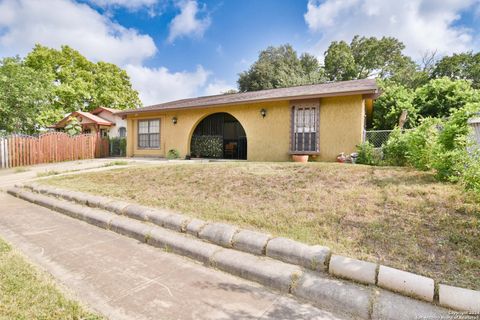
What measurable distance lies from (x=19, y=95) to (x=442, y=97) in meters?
24.5

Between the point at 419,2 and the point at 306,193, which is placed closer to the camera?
the point at 306,193

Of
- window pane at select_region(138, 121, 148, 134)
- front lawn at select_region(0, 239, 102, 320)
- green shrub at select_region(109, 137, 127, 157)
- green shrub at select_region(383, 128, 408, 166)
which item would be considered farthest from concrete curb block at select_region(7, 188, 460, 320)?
green shrub at select_region(109, 137, 127, 157)

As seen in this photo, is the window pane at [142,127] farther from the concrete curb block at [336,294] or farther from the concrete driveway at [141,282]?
the concrete curb block at [336,294]

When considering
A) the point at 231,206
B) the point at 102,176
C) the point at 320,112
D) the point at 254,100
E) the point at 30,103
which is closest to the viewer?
the point at 231,206

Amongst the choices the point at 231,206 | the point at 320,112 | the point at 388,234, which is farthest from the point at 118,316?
the point at 320,112

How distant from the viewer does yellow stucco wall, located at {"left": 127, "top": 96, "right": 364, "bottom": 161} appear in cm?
879

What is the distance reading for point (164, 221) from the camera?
142 inches

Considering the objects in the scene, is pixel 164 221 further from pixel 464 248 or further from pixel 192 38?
pixel 192 38

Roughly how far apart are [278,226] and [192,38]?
15.3 metres

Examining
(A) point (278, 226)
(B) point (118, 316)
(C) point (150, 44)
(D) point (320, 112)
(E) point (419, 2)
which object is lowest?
(B) point (118, 316)

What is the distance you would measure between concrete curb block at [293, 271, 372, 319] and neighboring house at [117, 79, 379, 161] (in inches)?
291

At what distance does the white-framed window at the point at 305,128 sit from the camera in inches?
368

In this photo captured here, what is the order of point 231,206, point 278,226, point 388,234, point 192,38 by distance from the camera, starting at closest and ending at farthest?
1. point 388,234
2. point 278,226
3. point 231,206
4. point 192,38

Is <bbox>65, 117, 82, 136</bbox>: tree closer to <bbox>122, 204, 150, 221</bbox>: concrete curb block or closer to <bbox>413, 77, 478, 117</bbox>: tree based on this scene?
<bbox>122, 204, 150, 221</bbox>: concrete curb block
